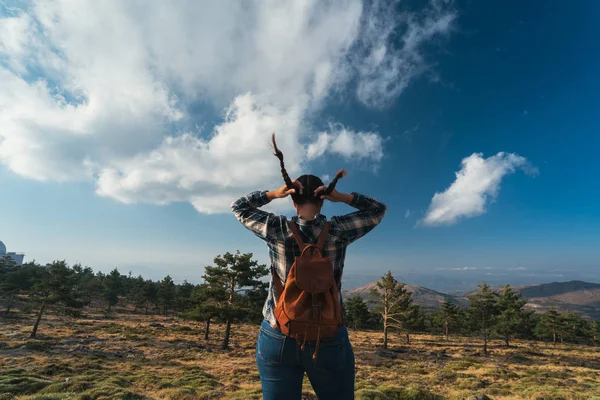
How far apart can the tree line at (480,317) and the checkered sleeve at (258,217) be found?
35.9 m

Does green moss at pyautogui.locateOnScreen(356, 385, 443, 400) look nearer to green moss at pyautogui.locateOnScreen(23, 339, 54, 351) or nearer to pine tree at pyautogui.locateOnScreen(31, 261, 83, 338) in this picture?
green moss at pyautogui.locateOnScreen(23, 339, 54, 351)

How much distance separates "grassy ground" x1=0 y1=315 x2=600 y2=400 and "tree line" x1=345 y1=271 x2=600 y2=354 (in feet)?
15.3

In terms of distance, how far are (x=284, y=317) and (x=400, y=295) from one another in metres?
39.0

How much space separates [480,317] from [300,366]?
1816 inches

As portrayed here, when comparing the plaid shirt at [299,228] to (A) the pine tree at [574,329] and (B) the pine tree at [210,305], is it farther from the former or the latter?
(A) the pine tree at [574,329]

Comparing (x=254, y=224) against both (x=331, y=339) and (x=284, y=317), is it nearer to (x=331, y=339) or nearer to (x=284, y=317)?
(x=284, y=317)

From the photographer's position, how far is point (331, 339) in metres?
2.21

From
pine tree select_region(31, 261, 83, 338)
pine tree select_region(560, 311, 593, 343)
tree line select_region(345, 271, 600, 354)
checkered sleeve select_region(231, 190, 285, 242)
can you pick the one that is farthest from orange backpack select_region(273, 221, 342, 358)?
pine tree select_region(560, 311, 593, 343)

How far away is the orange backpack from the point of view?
207 centimetres

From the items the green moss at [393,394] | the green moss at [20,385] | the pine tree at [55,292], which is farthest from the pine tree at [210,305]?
the green moss at [393,394]

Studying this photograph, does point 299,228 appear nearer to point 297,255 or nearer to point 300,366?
point 297,255

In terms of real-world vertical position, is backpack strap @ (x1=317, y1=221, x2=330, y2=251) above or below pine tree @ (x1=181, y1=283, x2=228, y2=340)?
above

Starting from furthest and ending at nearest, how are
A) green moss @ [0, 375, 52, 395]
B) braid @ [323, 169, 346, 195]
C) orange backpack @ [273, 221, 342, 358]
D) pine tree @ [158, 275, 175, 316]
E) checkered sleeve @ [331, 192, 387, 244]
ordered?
pine tree @ [158, 275, 175, 316] < green moss @ [0, 375, 52, 395] < checkered sleeve @ [331, 192, 387, 244] < braid @ [323, 169, 346, 195] < orange backpack @ [273, 221, 342, 358]

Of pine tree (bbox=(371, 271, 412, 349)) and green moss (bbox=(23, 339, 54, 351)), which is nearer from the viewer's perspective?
green moss (bbox=(23, 339, 54, 351))
